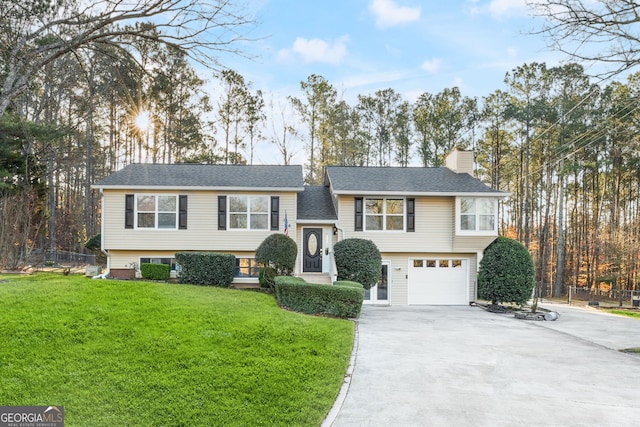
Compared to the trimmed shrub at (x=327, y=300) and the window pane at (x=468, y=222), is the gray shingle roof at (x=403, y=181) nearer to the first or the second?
the window pane at (x=468, y=222)

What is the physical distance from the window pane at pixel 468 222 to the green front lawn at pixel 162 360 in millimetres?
8273

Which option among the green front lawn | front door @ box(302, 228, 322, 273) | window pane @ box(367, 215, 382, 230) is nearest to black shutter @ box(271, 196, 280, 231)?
front door @ box(302, 228, 322, 273)

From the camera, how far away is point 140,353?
257 inches

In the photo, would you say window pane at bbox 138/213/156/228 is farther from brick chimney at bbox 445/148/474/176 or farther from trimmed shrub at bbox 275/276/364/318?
brick chimney at bbox 445/148/474/176

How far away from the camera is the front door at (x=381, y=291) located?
624 inches

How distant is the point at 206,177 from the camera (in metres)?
16.2

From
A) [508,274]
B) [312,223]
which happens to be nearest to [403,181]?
[312,223]

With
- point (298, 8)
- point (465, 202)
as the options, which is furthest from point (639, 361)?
point (298, 8)

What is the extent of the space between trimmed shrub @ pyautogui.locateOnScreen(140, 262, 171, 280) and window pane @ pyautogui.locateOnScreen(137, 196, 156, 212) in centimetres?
222

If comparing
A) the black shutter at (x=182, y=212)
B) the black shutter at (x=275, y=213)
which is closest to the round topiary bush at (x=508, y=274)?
the black shutter at (x=275, y=213)

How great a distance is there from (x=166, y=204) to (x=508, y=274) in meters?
13.2

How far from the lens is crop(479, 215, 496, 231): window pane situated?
15.4 m

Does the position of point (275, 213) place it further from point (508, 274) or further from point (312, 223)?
point (508, 274)

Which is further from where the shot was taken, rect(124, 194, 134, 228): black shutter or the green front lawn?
rect(124, 194, 134, 228): black shutter
